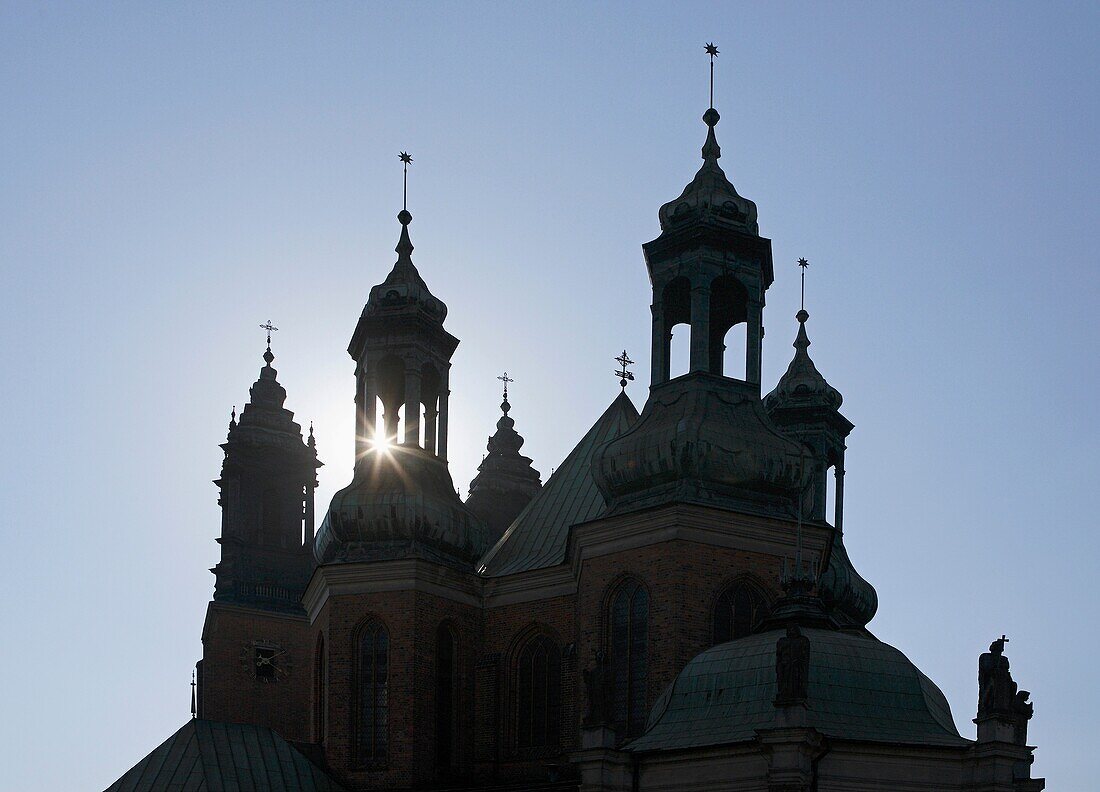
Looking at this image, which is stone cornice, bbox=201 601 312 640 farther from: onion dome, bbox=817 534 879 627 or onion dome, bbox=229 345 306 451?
onion dome, bbox=817 534 879 627

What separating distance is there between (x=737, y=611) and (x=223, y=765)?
36.0 ft

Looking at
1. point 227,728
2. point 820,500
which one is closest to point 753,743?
point 227,728

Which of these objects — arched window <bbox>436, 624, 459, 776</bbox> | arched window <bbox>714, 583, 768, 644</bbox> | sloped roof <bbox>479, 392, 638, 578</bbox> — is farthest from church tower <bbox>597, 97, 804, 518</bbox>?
arched window <bbox>436, 624, 459, 776</bbox>

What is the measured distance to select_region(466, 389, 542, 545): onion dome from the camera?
58094 mm

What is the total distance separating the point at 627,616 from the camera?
37.8 m

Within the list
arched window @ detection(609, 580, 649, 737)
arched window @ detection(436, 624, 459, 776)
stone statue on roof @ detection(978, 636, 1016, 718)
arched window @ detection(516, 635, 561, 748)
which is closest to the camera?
stone statue on roof @ detection(978, 636, 1016, 718)

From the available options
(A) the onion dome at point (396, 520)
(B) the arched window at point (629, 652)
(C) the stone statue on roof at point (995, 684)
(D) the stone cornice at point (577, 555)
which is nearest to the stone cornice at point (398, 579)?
(D) the stone cornice at point (577, 555)

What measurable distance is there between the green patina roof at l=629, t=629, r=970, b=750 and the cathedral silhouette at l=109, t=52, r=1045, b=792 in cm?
5

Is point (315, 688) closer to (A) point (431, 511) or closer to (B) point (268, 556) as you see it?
(A) point (431, 511)

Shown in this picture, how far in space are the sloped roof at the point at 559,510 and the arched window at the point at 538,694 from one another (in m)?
1.90

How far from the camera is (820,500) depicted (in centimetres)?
4859

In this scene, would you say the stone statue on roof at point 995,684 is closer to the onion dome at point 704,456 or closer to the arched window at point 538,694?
the onion dome at point 704,456

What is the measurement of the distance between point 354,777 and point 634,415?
11.4m

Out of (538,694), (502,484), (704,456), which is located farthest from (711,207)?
(502,484)
